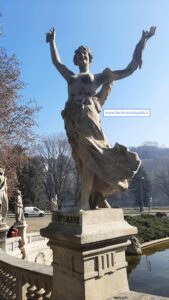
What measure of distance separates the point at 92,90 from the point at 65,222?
168cm

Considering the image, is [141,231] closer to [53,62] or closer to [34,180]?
[53,62]

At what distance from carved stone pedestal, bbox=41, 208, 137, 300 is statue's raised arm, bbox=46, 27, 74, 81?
1.89 metres

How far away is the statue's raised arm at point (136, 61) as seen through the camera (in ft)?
13.8

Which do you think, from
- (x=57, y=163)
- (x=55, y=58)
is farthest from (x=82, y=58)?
(x=57, y=163)

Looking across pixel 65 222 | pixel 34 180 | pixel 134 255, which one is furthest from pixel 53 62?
pixel 34 180

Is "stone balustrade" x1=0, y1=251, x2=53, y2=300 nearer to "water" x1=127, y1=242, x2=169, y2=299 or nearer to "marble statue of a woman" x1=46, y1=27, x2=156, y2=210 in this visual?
"marble statue of a woman" x1=46, y1=27, x2=156, y2=210

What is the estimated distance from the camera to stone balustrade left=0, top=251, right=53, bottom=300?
4371mm

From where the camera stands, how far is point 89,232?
3.30 meters

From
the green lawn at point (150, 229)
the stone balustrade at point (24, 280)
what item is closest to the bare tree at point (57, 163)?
the green lawn at point (150, 229)

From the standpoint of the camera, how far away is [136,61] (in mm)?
4215

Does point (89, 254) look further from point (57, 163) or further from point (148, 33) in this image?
point (57, 163)

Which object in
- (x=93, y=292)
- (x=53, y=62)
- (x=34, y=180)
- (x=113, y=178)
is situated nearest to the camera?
(x=93, y=292)

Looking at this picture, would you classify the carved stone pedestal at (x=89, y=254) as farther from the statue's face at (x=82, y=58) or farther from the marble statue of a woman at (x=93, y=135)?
the statue's face at (x=82, y=58)

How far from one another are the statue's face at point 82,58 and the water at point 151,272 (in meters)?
8.68
